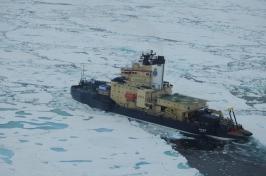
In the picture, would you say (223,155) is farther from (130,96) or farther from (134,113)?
(130,96)

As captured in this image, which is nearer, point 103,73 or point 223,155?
point 223,155

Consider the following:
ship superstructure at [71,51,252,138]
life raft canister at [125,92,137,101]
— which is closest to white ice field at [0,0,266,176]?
ship superstructure at [71,51,252,138]

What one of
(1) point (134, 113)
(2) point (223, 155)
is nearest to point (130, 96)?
(1) point (134, 113)

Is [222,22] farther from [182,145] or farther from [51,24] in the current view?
[182,145]

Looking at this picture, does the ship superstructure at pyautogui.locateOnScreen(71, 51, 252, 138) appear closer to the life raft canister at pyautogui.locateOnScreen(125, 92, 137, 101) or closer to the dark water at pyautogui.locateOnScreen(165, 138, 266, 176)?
the life raft canister at pyautogui.locateOnScreen(125, 92, 137, 101)

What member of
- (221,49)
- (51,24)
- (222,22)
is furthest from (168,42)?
(222,22)

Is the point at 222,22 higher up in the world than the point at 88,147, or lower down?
higher up
